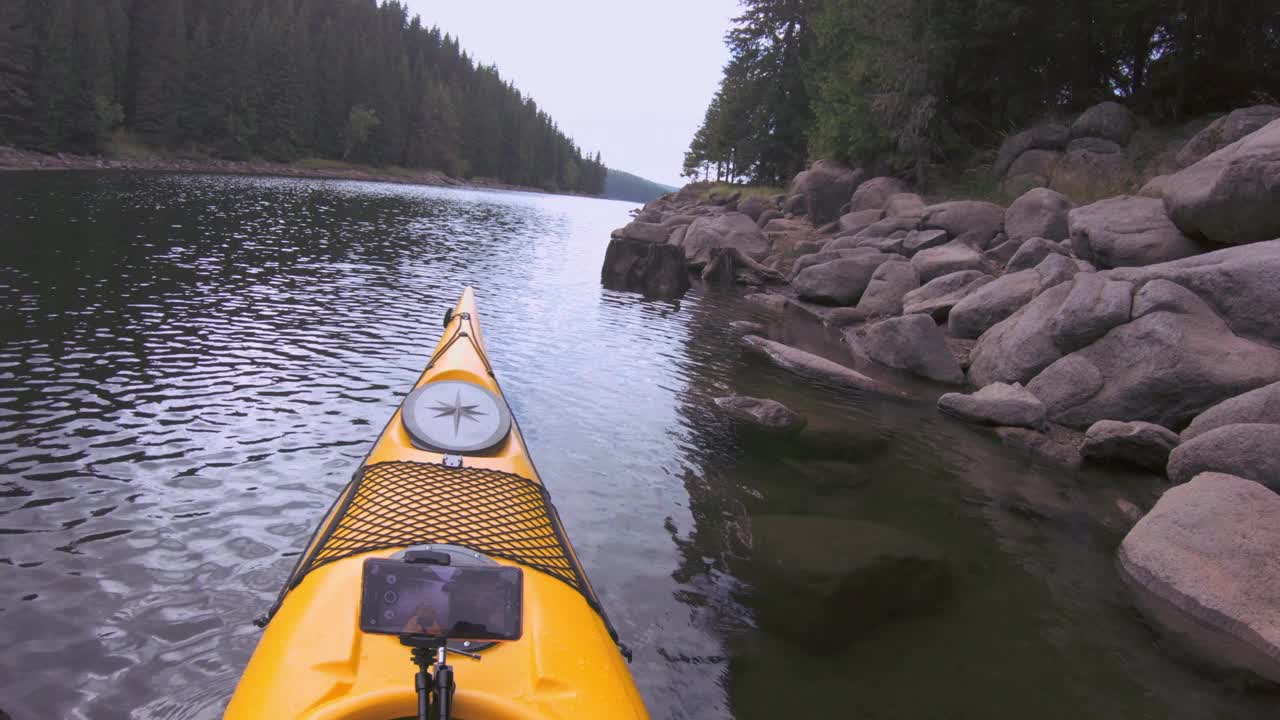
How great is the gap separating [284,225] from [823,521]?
2419 cm

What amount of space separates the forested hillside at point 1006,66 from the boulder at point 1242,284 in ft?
31.9

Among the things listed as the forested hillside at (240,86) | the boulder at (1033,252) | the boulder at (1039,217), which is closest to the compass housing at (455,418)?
the boulder at (1033,252)

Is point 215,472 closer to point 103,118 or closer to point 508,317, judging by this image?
point 508,317

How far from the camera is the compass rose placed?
5113 mm

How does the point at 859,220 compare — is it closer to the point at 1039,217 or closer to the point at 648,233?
the point at 1039,217

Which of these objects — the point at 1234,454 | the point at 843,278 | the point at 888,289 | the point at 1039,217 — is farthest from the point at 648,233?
the point at 1234,454

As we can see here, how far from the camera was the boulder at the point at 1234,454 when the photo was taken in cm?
668

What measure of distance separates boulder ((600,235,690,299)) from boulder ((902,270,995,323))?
680cm

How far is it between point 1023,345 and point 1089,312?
1164mm

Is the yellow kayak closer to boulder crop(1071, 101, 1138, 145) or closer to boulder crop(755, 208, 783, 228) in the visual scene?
boulder crop(1071, 101, 1138, 145)

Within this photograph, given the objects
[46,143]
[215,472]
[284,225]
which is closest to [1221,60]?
[215,472]

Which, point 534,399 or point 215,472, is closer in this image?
point 215,472

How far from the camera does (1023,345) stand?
10.9 meters

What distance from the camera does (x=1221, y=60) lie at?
18344 millimetres
